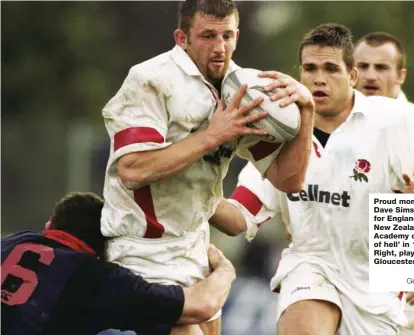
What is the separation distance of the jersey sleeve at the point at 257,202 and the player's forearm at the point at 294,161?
3.41 feet

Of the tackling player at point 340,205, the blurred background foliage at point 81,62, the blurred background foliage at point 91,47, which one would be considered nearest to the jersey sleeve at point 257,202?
the tackling player at point 340,205

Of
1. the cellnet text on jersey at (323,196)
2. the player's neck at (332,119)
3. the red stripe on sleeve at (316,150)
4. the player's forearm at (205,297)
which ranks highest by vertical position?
the player's neck at (332,119)

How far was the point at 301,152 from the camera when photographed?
15.1 feet

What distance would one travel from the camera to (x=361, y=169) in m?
5.54

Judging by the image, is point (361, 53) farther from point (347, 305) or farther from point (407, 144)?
point (347, 305)

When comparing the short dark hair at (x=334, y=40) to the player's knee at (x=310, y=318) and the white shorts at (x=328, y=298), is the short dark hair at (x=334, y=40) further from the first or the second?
the player's knee at (x=310, y=318)

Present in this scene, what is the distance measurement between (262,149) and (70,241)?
0.94m

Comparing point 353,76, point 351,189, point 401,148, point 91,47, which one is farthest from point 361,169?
point 91,47

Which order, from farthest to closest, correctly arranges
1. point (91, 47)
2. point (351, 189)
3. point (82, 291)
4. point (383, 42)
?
point (91, 47)
point (383, 42)
point (351, 189)
point (82, 291)

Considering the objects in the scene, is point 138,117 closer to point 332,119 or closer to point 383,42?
point 332,119

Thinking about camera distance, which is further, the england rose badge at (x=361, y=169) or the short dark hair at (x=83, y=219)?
the england rose badge at (x=361, y=169)

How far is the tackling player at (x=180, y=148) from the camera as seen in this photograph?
434 centimetres

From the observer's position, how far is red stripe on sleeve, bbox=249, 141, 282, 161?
15.4ft

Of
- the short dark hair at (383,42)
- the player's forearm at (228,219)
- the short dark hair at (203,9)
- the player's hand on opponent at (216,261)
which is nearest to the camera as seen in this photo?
the short dark hair at (203,9)
